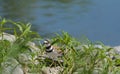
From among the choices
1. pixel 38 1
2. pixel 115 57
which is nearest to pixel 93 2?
pixel 38 1

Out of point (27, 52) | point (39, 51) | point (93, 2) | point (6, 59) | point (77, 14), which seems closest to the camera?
point (6, 59)

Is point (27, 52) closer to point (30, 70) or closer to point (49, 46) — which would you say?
point (30, 70)

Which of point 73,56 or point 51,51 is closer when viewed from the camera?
point 73,56

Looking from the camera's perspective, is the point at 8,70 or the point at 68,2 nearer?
the point at 8,70

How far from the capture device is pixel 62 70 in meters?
1.84

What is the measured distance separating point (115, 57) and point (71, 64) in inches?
14.9

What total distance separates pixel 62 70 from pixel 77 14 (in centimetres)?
268

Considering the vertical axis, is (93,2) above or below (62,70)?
above

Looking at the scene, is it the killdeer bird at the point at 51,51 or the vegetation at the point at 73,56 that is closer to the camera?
the vegetation at the point at 73,56

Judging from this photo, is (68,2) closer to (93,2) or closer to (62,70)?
(93,2)

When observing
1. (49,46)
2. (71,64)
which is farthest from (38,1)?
(71,64)

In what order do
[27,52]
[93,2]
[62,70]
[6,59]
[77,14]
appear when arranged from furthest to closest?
[93,2] < [77,14] < [62,70] < [27,52] < [6,59]

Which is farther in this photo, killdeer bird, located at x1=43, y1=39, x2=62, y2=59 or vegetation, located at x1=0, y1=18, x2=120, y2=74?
killdeer bird, located at x1=43, y1=39, x2=62, y2=59

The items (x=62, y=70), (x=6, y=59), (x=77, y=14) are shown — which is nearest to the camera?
(x=6, y=59)
